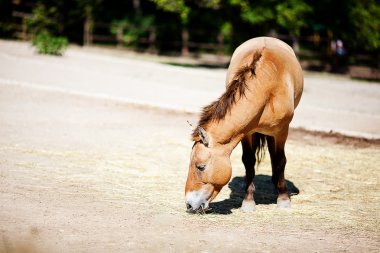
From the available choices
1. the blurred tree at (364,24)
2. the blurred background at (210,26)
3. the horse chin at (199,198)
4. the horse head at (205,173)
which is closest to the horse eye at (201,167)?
the horse head at (205,173)

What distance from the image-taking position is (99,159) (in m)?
8.02

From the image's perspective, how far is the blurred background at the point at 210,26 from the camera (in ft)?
73.3

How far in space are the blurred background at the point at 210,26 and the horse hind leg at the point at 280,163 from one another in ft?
50.6

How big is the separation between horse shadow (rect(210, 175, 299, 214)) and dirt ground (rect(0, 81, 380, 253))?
2 cm

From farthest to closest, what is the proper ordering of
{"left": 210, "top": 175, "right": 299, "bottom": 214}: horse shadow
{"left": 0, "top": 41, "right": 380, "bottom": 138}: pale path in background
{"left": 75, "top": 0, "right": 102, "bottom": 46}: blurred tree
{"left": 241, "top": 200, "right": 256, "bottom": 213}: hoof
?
{"left": 75, "top": 0, "right": 102, "bottom": 46}: blurred tree
{"left": 0, "top": 41, "right": 380, "bottom": 138}: pale path in background
{"left": 210, "top": 175, "right": 299, "bottom": 214}: horse shadow
{"left": 241, "top": 200, "right": 256, "bottom": 213}: hoof

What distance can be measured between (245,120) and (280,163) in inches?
47.3

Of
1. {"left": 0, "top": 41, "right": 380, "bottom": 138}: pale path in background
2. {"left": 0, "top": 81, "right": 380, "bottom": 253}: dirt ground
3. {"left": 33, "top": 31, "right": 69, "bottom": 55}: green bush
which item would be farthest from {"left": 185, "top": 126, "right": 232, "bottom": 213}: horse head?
{"left": 33, "top": 31, "right": 69, "bottom": 55}: green bush

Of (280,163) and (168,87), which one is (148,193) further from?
(168,87)

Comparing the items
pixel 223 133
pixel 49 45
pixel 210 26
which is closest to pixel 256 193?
pixel 223 133

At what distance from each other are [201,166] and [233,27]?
19.5 m

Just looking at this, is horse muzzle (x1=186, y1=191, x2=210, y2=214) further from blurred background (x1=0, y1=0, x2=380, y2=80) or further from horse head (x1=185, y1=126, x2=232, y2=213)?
blurred background (x1=0, y1=0, x2=380, y2=80)

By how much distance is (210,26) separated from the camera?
3491cm

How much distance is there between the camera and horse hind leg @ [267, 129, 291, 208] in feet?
20.9

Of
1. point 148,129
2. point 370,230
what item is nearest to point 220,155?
point 370,230
